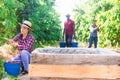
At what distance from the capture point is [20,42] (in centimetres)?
742

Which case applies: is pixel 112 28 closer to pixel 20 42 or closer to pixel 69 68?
pixel 20 42

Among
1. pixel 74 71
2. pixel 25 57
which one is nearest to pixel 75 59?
pixel 74 71

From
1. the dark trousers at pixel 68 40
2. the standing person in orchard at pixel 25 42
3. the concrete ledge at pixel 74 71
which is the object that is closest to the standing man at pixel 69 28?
the dark trousers at pixel 68 40

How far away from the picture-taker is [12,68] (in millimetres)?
7328

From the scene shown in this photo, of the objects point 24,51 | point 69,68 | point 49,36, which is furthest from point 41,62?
point 49,36

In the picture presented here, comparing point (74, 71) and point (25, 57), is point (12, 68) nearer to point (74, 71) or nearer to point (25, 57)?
point (25, 57)

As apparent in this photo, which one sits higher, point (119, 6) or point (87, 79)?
point (119, 6)

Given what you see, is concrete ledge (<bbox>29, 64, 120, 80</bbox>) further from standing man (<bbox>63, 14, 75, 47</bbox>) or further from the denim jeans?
standing man (<bbox>63, 14, 75, 47</bbox>)

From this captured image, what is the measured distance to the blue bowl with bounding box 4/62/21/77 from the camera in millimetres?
7250

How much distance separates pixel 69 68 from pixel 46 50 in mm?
1289

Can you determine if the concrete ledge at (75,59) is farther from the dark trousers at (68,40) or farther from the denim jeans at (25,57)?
the dark trousers at (68,40)

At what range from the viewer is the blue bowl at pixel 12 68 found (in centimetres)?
725

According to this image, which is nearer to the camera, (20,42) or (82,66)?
(82,66)

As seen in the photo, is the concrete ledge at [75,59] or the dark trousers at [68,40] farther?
the dark trousers at [68,40]
